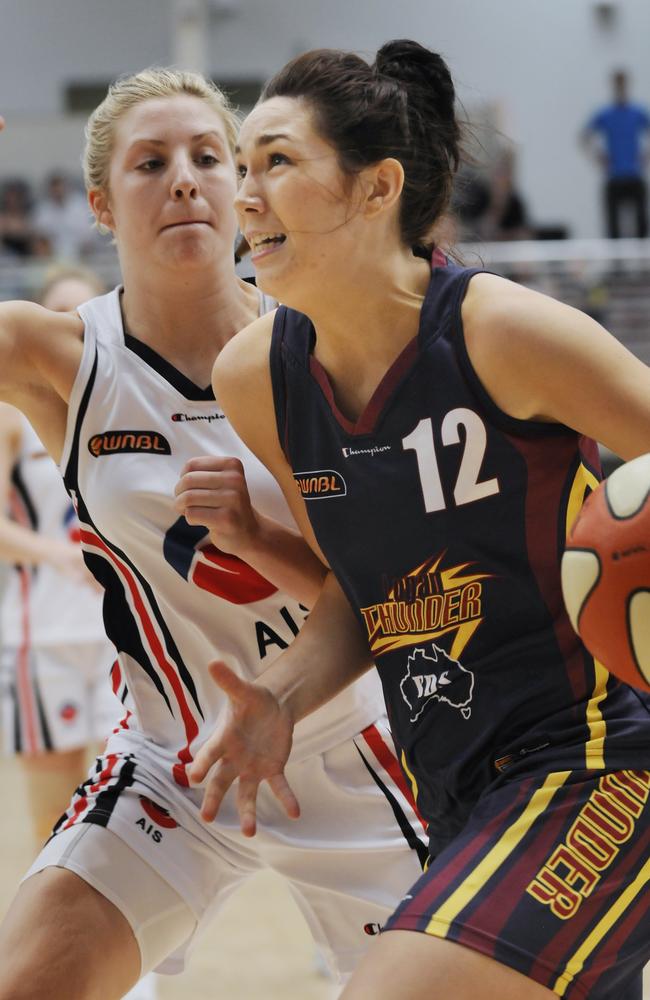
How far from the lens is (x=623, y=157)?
1341 centimetres

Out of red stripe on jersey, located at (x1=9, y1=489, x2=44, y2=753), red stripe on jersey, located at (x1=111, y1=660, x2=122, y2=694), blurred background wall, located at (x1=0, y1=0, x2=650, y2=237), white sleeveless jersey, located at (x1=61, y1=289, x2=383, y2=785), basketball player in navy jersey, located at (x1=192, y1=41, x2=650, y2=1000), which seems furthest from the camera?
blurred background wall, located at (x1=0, y1=0, x2=650, y2=237)

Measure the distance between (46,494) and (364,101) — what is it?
3176 mm

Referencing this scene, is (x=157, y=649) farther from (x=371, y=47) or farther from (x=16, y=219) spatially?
(x=371, y=47)

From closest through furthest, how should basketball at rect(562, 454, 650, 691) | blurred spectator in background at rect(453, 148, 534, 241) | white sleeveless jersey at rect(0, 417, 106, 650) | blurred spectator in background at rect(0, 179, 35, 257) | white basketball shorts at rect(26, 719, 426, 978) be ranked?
basketball at rect(562, 454, 650, 691) → white basketball shorts at rect(26, 719, 426, 978) → white sleeveless jersey at rect(0, 417, 106, 650) → blurred spectator in background at rect(453, 148, 534, 241) → blurred spectator in background at rect(0, 179, 35, 257)

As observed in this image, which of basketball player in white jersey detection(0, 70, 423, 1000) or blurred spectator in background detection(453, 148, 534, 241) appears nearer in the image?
basketball player in white jersey detection(0, 70, 423, 1000)

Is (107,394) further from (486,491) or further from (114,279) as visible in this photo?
(114,279)

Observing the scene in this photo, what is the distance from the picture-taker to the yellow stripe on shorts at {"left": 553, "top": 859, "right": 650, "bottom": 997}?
185 cm

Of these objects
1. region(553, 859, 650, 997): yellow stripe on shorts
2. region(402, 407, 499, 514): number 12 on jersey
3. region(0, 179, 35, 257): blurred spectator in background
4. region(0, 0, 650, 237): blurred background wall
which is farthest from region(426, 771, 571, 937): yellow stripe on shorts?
region(0, 0, 650, 237): blurred background wall

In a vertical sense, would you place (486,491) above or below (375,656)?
above

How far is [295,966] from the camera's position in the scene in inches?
180

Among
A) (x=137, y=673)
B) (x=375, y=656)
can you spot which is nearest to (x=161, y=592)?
(x=137, y=673)

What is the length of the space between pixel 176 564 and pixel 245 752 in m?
0.60

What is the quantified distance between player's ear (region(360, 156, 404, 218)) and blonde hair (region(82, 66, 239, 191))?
72 cm

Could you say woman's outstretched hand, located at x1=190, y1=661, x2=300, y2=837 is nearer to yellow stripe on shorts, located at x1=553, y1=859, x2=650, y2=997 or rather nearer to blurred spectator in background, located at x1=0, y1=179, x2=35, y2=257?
yellow stripe on shorts, located at x1=553, y1=859, x2=650, y2=997
